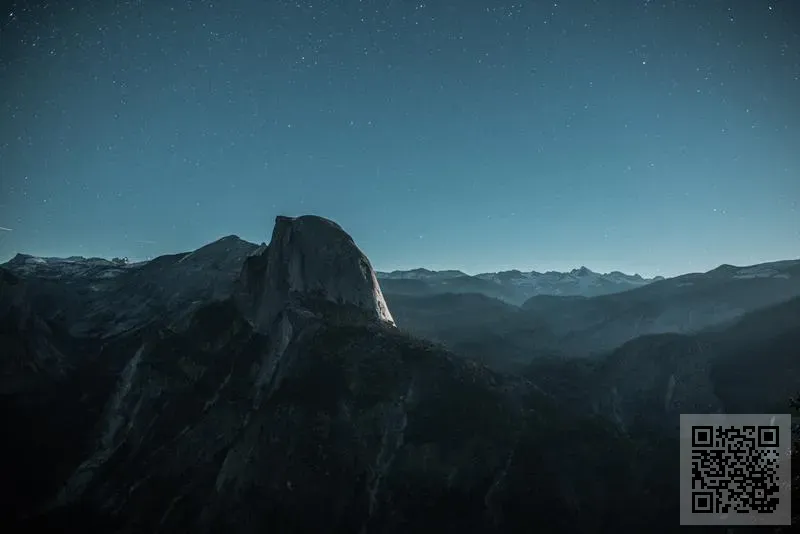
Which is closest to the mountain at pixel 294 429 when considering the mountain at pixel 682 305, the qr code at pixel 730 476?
the qr code at pixel 730 476

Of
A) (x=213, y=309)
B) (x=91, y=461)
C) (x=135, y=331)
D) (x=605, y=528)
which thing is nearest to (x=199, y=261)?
(x=135, y=331)

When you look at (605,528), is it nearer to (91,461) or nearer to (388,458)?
(388,458)

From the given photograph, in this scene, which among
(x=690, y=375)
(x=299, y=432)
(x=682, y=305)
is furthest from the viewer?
(x=682, y=305)

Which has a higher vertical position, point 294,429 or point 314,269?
point 314,269

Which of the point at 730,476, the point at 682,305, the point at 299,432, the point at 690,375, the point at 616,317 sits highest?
the point at 682,305

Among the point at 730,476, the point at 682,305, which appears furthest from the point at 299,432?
the point at 682,305

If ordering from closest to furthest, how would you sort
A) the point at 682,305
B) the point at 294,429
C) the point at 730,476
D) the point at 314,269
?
1. the point at 730,476
2. the point at 294,429
3. the point at 314,269
4. the point at 682,305

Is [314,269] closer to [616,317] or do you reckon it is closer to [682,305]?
[616,317]
